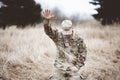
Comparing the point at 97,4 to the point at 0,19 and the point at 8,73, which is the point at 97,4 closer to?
the point at 0,19

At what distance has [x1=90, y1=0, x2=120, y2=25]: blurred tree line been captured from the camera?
→ 6605 millimetres

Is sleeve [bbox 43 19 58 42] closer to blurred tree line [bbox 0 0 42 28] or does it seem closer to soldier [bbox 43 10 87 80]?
soldier [bbox 43 10 87 80]

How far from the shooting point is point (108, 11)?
6734 mm

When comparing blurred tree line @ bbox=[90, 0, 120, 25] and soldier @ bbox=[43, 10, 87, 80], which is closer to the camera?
soldier @ bbox=[43, 10, 87, 80]

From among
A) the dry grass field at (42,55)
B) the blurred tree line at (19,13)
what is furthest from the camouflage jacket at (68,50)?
the blurred tree line at (19,13)

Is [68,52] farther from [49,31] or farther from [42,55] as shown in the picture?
[42,55]

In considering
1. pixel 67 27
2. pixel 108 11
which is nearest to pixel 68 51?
pixel 67 27

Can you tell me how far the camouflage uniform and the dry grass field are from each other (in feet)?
3.73

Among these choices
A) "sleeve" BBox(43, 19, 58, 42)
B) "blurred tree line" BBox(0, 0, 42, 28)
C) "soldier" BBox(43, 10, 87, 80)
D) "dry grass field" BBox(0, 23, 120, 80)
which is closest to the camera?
"sleeve" BBox(43, 19, 58, 42)

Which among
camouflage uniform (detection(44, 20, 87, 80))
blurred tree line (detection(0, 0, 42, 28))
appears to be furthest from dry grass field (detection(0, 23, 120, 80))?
camouflage uniform (detection(44, 20, 87, 80))

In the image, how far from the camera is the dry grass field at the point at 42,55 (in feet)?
15.1

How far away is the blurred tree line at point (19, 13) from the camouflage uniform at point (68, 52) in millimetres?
3059

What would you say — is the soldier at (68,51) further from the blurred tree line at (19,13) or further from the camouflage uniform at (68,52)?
the blurred tree line at (19,13)

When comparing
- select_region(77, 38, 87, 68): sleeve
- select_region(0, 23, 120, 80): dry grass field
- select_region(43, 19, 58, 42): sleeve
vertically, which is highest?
select_region(43, 19, 58, 42): sleeve
